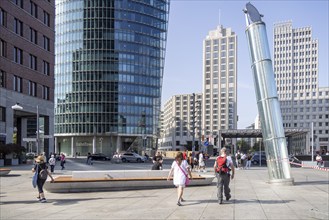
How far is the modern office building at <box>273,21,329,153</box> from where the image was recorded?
16000 centimetres

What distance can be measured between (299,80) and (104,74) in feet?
296


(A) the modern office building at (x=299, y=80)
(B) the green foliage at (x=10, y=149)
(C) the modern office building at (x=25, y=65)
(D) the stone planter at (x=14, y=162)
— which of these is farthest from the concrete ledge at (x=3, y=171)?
(A) the modern office building at (x=299, y=80)

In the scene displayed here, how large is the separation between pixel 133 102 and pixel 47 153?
184ft

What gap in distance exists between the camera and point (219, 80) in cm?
16862

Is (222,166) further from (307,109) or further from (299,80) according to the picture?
(299,80)

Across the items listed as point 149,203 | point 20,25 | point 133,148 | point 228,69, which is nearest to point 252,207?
point 149,203

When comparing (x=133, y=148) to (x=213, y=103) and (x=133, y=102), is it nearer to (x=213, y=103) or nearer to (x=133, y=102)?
(x=133, y=102)

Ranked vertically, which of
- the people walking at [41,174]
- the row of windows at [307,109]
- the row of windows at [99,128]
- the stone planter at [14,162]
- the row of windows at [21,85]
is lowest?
the stone planter at [14,162]

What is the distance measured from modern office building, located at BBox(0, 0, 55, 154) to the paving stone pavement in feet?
89.6

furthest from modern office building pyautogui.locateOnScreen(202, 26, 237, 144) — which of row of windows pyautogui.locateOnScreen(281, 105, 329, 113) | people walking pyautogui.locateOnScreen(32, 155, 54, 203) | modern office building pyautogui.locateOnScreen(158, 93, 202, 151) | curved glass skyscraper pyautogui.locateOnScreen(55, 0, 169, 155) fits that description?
people walking pyautogui.locateOnScreen(32, 155, 54, 203)

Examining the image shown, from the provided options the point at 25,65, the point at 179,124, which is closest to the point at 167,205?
the point at 25,65

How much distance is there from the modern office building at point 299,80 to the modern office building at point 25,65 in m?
126

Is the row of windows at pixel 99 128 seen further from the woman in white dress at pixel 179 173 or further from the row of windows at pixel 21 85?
the woman in white dress at pixel 179 173

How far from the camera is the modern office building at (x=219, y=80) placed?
16612cm
